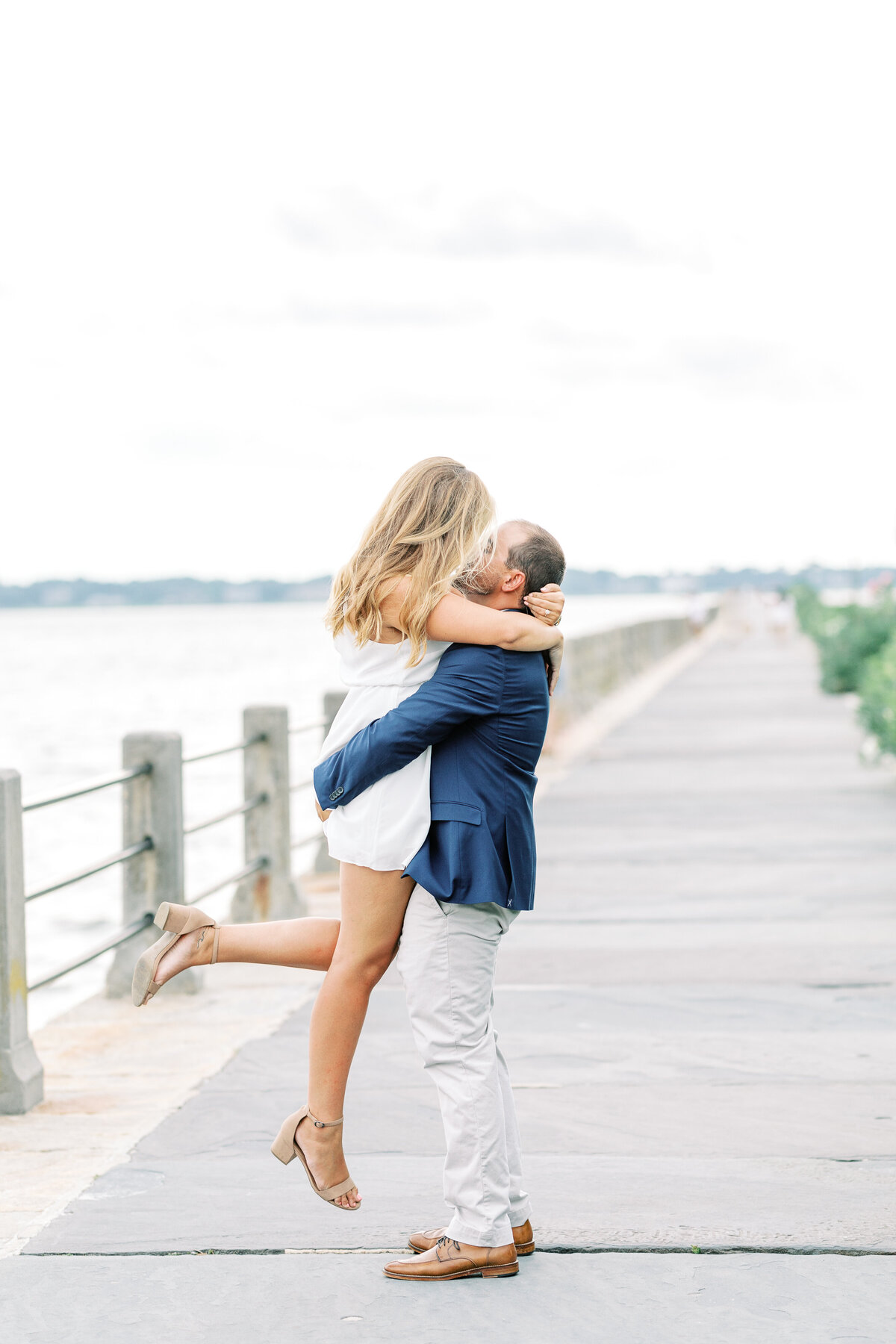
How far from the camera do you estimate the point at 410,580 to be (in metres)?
3.57

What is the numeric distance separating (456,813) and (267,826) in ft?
17.8

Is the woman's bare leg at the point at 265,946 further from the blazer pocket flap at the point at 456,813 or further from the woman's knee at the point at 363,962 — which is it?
the blazer pocket flap at the point at 456,813

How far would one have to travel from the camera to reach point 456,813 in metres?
3.59

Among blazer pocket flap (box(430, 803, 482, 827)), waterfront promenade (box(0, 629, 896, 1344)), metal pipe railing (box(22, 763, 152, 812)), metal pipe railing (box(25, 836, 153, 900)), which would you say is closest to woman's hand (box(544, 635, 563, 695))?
blazer pocket flap (box(430, 803, 482, 827))

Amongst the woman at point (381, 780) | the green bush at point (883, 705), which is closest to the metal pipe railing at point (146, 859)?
the woman at point (381, 780)

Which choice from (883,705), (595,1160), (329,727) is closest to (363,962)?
(595,1160)

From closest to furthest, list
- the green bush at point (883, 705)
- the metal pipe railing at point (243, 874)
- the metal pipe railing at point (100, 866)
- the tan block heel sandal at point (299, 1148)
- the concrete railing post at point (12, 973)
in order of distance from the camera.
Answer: the tan block heel sandal at point (299, 1148) < the concrete railing post at point (12, 973) < the metal pipe railing at point (100, 866) < the metal pipe railing at point (243, 874) < the green bush at point (883, 705)

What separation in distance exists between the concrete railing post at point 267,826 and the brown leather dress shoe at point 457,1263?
5.19 m

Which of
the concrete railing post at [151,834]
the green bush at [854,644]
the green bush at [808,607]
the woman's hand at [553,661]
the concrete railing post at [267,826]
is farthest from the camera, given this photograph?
the green bush at [808,607]

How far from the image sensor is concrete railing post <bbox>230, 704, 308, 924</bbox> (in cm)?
882

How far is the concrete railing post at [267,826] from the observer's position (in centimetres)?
882

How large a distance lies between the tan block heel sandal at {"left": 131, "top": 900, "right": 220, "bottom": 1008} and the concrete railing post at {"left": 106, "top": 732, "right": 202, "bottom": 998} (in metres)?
3.23

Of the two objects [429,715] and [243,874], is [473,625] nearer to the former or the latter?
[429,715]

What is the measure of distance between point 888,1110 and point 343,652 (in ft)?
8.12
